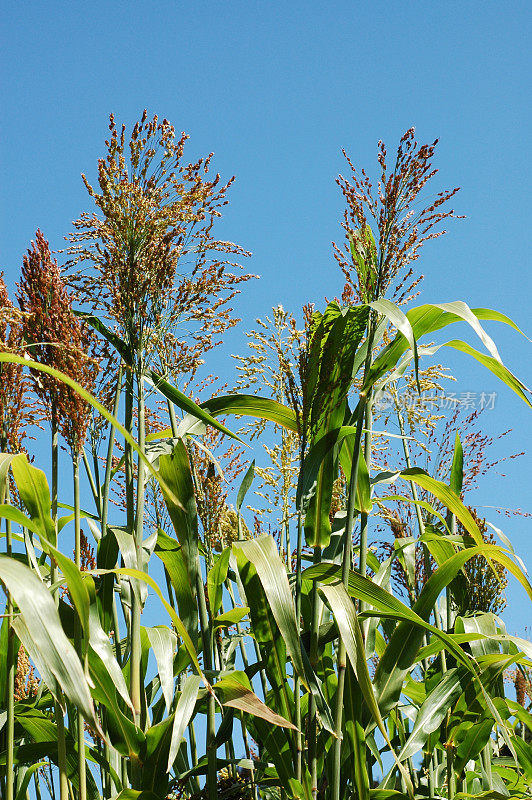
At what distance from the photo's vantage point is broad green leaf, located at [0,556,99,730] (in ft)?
3.75

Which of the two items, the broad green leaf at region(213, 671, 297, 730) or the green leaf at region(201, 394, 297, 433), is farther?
the green leaf at region(201, 394, 297, 433)

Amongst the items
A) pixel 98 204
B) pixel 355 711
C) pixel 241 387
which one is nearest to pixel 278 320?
pixel 241 387

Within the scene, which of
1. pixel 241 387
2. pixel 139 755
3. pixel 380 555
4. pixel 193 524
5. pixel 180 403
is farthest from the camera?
pixel 380 555

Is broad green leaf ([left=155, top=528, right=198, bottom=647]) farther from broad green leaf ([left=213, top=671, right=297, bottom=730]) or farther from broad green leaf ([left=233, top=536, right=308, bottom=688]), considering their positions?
broad green leaf ([left=233, top=536, right=308, bottom=688])

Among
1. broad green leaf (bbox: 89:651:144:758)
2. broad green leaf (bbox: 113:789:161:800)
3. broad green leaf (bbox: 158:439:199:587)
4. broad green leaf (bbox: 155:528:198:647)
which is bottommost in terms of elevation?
broad green leaf (bbox: 113:789:161:800)

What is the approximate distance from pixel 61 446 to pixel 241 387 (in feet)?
1.79

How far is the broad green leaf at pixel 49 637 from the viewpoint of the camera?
1.14m

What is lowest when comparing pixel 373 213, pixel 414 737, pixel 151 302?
pixel 414 737

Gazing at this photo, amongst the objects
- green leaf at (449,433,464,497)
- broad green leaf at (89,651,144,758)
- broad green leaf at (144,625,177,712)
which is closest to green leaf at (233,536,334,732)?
broad green leaf at (144,625,177,712)

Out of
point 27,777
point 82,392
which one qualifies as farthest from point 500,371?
point 27,777

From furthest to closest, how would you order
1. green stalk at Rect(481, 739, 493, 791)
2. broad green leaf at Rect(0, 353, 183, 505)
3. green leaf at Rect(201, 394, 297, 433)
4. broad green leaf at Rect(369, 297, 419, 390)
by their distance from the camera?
green stalk at Rect(481, 739, 493, 791)
green leaf at Rect(201, 394, 297, 433)
broad green leaf at Rect(369, 297, 419, 390)
broad green leaf at Rect(0, 353, 183, 505)

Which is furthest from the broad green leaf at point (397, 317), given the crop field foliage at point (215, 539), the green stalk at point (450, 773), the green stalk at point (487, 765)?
the green stalk at point (487, 765)

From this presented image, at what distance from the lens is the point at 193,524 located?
5.98 ft

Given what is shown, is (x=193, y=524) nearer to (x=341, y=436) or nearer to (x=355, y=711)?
(x=341, y=436)
